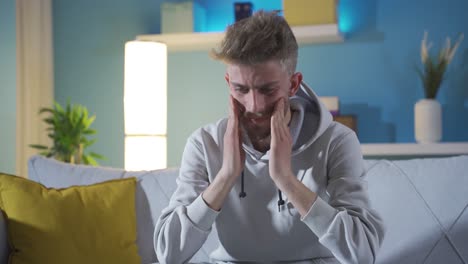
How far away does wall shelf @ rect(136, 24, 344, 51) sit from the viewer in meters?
3.92

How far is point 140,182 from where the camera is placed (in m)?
2.59

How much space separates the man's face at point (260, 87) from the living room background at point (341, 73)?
2280 millimetres

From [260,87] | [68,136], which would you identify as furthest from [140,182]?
[68,136]

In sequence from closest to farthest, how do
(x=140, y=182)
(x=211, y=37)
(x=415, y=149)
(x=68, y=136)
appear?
1. (x=140, y=182)
2. (x=415, y=149)
3. (x=68, y=136)
4. (x=211, y=37)

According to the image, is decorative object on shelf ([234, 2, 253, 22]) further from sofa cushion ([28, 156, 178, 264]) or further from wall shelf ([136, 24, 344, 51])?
sofa cushion ([28, 156, 178, 264])

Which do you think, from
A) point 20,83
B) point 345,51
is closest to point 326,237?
point 345,51

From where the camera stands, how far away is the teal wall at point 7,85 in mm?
4129

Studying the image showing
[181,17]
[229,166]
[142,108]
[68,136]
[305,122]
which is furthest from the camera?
[181,17]

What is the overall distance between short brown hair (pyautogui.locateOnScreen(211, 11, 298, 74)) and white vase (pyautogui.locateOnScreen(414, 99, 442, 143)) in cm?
212

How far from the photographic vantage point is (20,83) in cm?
429

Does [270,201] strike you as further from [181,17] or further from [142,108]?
[181,17]

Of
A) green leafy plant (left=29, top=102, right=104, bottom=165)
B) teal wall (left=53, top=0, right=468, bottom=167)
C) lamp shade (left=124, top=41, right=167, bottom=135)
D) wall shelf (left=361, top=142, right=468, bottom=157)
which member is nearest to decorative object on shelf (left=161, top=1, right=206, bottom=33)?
teal wall (left=53, top=0, right=468, bottom=167)

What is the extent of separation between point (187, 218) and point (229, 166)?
185 mm

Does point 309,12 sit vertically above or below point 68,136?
above
